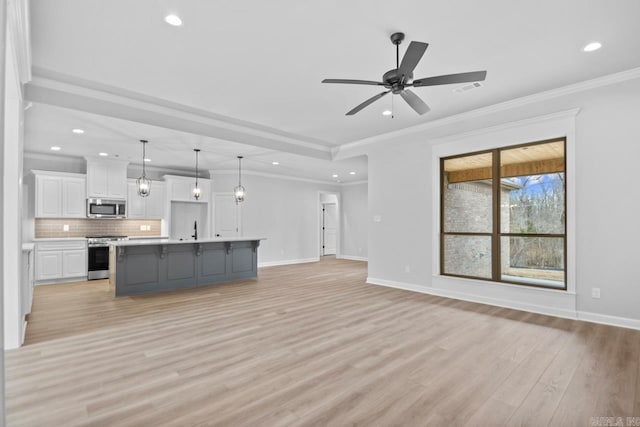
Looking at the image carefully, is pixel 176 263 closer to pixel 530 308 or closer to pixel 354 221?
pixel 530 308

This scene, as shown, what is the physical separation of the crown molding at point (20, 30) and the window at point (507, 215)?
18.0 ft

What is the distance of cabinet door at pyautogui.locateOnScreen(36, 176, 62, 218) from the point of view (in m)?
6.79

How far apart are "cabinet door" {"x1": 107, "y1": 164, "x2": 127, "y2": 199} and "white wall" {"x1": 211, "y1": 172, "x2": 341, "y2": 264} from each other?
2.13 metres

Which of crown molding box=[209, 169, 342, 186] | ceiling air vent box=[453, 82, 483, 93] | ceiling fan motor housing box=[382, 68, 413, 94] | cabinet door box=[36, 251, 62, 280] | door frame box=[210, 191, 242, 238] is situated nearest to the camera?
ceiling fan motor housing box=[382, 68, 413, 94]

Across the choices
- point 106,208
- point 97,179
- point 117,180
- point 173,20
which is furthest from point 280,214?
point 173,20

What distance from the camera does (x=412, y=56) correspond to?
266 cm

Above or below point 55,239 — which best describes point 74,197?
above

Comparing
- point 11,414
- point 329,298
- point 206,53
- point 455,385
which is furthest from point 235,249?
point 455,385

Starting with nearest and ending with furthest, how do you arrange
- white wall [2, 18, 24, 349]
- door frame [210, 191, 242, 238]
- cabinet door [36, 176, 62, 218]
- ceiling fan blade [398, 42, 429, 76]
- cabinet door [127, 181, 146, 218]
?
ceiling fan blade [398, 42, 429, 76] < white wall [2, 18, 24, 349] < cabinet door [36, 176, 62, 218] < cabinet door [127, 181, 146, 218] < door frame [210, 191, 242, 238]

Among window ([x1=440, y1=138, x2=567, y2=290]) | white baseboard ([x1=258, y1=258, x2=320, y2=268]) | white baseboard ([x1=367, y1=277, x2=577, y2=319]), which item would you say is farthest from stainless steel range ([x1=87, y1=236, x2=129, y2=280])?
window ([x1=440, y1=138, x2=567, y2=290])

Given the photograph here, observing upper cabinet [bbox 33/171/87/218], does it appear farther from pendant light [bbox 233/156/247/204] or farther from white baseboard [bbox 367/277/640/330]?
white baseboard [bbox 367/277/640/330]

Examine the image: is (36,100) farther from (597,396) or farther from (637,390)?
(637,390)

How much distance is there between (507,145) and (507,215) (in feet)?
3.45

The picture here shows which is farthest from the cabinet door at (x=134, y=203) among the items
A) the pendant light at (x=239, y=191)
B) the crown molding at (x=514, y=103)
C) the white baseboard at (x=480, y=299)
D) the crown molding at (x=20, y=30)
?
the white baseboard at (x=480, y=299)
